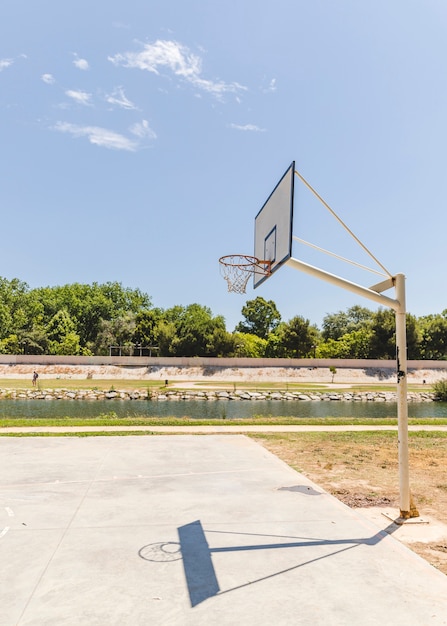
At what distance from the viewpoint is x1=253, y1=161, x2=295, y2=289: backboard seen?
9.03 meters

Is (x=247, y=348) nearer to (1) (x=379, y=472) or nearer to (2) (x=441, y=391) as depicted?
(2) (x=441, y=391)

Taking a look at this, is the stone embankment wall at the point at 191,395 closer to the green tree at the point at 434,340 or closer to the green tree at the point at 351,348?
the green tree at the point at 351,348

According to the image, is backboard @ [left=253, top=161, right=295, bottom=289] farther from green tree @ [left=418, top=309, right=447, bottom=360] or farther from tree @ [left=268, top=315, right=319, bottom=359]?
green tree @ [left=418, top=309, right=447, bottom=360]

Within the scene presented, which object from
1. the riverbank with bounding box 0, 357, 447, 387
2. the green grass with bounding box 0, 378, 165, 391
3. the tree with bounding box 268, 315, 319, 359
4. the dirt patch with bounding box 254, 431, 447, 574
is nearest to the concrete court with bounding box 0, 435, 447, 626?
the dirt patch with bounding box 254, 431, 447, 574

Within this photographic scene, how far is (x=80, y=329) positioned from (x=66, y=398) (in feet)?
218

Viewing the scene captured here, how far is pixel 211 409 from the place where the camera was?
3734 cm

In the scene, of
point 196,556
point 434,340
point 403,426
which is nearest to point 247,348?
point 434,340

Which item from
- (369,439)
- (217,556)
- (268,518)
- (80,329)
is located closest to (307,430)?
(369,439)

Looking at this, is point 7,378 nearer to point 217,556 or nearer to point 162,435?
point 162,435

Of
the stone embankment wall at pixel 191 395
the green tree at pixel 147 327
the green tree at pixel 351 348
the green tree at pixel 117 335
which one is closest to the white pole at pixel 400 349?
the stone embankment wall at pixel 191 395

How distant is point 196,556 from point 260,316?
370 ft

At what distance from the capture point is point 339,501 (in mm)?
9266

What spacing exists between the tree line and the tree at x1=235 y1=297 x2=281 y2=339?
25cm

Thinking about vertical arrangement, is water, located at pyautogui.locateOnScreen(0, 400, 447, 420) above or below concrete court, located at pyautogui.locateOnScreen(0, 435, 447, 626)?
below
